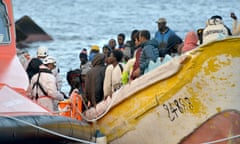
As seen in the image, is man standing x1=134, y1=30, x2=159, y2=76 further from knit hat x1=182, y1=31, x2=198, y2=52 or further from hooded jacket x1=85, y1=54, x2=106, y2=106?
hooded jacket x1=85, y1=54, x2=106, y2=106

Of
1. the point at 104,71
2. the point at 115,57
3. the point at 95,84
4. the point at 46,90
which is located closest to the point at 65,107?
the point at 46,90

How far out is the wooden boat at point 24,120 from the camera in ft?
37.1

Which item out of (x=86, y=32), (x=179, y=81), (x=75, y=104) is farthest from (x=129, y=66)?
(x=86, y=32)

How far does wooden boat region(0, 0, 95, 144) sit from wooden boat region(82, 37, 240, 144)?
1.96 ft

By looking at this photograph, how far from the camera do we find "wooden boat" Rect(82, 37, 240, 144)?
1194cm

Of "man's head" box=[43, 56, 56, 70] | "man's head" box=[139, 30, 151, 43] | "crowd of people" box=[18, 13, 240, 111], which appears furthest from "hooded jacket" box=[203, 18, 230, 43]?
"man's head" box=[43, 56, 56, 70]

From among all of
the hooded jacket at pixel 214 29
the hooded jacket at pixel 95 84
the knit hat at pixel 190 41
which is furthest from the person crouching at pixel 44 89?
the hooded jacket at pixel 214 29

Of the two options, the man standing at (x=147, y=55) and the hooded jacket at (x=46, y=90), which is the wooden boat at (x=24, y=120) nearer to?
the hooded jacket at (x=46, y=90)

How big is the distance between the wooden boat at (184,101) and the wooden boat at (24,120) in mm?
596

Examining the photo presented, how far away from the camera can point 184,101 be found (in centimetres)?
A: 1227

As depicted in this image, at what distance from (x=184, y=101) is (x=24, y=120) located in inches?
87.3

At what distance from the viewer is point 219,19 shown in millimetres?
14602

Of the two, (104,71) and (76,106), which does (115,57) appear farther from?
(76,106)

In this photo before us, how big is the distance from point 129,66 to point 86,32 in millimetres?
47958
